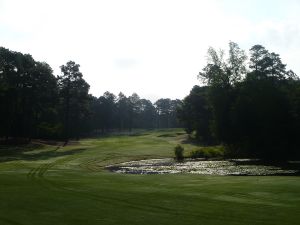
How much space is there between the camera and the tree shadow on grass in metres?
60.7

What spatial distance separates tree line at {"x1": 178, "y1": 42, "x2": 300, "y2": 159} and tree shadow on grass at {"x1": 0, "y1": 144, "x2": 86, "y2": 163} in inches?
1010

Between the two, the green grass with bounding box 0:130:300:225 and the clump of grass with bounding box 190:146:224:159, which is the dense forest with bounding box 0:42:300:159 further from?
the green grass with bounding box 0:130:300:225

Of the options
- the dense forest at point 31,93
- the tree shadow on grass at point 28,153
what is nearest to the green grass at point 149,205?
the tree shadow on grass at point 28,153

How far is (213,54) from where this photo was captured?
276 ft

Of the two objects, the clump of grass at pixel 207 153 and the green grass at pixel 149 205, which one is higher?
the clump of grass at pixel 207 153

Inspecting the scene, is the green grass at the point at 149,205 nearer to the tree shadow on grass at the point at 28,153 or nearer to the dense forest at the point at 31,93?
the tree shadow on grass at the point at 28,153

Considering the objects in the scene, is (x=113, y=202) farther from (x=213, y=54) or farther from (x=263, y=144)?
(x=213, y=54)

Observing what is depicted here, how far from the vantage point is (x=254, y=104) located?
72188 mm

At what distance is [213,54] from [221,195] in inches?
2517

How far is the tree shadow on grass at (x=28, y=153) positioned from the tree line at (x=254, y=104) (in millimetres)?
25647

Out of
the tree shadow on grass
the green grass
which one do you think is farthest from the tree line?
the green grass

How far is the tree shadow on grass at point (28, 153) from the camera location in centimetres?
6066

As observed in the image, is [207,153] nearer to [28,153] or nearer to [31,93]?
[28,153]

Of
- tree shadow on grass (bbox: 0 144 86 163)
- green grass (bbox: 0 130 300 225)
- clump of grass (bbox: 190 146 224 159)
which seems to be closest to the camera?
green grass (bbox: 0 130 300 225)
